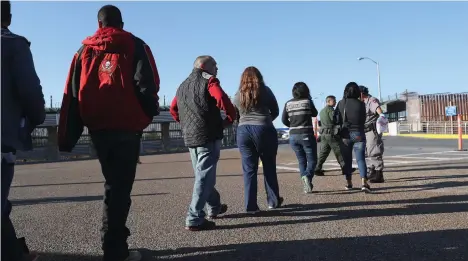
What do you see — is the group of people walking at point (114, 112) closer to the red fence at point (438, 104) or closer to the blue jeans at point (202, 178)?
the blue jeans at point (202, 178)

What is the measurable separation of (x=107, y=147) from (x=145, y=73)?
61cm

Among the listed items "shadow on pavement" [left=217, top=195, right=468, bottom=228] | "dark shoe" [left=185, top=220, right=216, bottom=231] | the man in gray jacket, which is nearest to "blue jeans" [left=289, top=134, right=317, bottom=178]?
"shadow on pavement" [left=217, top=195, right=468, bottom=228]

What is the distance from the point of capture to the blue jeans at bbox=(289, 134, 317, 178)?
20.7 feet

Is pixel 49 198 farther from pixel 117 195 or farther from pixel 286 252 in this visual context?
pixel 286 252

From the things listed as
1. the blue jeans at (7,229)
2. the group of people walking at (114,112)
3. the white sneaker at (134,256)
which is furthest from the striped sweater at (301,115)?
the blue jeans at (7,229)

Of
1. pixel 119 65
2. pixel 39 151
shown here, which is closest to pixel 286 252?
pixel 119 65

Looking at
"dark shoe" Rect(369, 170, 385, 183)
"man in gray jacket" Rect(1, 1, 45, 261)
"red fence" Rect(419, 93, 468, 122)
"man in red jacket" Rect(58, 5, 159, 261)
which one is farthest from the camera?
"red fence" Rect(419, 93, 468, 122)

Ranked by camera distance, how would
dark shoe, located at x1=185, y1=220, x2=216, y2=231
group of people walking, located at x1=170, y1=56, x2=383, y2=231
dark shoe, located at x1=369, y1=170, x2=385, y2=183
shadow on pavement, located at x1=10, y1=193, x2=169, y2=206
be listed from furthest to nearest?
1. dark shoe, located at x1=369, y1=170, x2=385, y2=183
2. shadow on pavement, located at x1=10, y1=193, x2=169, y2=206
3. group of people walking, located at x1=170, y1=56, x2=383, y2=231
4. dark shoe, located at x1=185, y1=220, x2=216, y2=231

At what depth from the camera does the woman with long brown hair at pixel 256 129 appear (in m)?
5.09

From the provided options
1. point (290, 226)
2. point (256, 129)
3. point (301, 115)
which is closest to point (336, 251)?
point (290, 226)

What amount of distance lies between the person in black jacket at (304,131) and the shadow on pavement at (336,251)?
2.54 metres

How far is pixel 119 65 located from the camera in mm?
3164

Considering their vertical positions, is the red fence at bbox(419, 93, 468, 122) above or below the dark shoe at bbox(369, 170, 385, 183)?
above

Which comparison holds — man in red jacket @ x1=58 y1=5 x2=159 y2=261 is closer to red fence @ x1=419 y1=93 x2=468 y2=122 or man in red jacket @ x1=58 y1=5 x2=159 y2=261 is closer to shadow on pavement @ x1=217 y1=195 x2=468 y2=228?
shadow on pavement @ x1=217 y1=195 x2=468 y2=228
